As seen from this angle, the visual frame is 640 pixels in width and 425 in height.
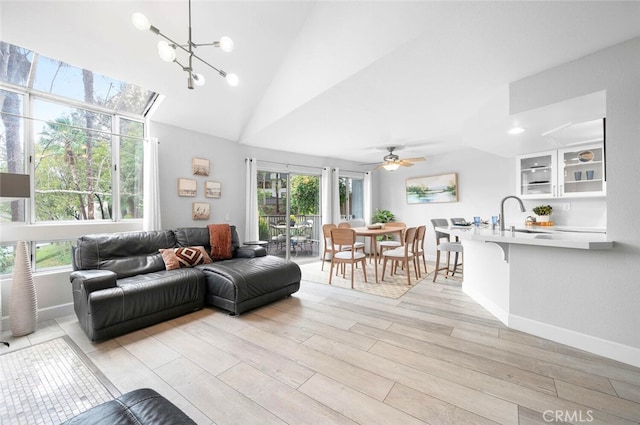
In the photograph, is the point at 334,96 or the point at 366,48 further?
the point at 334,96

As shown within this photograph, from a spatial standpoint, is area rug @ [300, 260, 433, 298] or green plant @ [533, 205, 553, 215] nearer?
area rug @ [300, 260, 433, 298]

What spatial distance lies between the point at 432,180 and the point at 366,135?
2.46 meters

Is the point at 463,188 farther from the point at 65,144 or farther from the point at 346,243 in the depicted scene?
the point at 65,144

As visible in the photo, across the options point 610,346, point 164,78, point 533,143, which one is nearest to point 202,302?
point 164,78

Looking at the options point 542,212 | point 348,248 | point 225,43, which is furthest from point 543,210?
point 225,43

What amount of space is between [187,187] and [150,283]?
186 cm

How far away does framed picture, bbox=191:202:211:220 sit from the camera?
4.19m

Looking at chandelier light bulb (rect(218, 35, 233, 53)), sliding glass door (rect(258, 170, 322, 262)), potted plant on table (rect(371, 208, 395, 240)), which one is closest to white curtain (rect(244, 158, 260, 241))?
sliding glass door (rect(258, 170, 322, 262))

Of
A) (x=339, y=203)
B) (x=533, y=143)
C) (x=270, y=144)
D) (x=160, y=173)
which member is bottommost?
(x=339, y=203)

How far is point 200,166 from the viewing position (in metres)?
4.25

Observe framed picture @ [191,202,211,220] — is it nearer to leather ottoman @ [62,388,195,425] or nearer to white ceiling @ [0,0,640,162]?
white ceiling @ [0,0,640,162]

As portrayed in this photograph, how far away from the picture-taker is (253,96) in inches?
154

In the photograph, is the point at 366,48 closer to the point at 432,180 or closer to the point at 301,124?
the point at 301,124

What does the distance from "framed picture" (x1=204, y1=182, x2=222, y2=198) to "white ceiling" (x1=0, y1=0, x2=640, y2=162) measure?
92 cm
